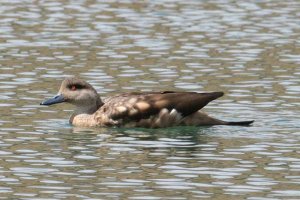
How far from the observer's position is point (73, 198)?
667 inches

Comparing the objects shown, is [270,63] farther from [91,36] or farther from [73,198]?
[73,198]

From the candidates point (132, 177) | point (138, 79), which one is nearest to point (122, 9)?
point (138, 79)

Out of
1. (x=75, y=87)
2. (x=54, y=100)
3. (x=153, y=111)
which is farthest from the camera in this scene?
(x=75, y=87)

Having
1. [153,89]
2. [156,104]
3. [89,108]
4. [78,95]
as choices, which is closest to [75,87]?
[78,95]

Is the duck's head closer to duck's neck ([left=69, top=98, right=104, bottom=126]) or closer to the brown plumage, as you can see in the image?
duck's neck ([left=69, top=98, right=104, bottom=126])

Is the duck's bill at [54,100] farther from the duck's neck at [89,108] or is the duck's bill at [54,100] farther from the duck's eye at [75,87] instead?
the duck's neck at [89,108]

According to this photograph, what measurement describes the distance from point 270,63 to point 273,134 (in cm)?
771

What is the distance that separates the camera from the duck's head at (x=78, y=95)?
23641 millimetres

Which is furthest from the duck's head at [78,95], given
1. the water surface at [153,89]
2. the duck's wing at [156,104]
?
the duck's wing at [156,104]

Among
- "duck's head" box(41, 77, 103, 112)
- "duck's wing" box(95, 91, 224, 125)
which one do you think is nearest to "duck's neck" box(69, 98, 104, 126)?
"duck's head" box(41, 77, 103, 112)

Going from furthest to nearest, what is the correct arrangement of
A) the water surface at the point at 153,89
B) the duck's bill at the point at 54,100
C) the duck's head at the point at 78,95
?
the duck's head at the point at 78,95 → the duck's bill at the point at 54,100 → the water surface at the point at 153,89

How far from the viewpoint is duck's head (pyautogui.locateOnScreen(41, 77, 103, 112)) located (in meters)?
23.6

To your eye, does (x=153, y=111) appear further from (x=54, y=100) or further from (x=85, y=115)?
(x=54, y=100)

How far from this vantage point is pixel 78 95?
23734 millimetres
